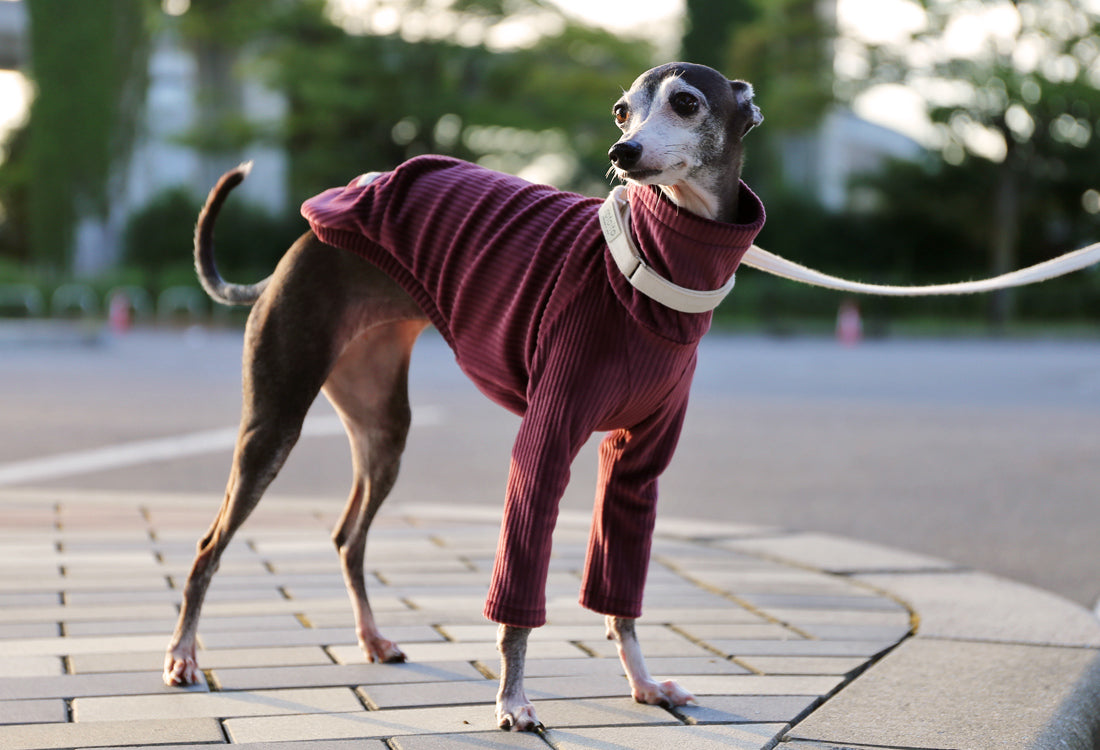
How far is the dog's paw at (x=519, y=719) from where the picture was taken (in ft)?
8.59

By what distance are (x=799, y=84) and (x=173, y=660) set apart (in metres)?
28.5

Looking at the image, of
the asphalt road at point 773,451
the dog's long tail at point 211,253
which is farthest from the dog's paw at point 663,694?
the asphalt road at point 773,451

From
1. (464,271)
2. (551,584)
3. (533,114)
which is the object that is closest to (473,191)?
(464,271)

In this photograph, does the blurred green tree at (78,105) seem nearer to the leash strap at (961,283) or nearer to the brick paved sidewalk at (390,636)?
the brick paved sidewalk at (390,636)

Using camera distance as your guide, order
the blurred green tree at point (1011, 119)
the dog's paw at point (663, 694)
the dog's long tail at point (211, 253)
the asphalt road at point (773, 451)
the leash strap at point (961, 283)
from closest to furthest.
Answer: the dog's paw at point (663, 694) → the leash strap at point (961, 283) → the dog's long tail at point (211, 253) → the asphalt road at point (773, 451) → the blurred green tree at point (1011, 119)

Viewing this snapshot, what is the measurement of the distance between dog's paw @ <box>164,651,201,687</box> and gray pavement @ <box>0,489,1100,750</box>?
4 centimetres

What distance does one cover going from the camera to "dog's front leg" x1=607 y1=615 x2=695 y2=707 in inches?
112

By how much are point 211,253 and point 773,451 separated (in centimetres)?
517

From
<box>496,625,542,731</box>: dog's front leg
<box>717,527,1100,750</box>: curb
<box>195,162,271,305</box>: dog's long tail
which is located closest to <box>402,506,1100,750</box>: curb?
<box>717,527,1100,750</box>: curb

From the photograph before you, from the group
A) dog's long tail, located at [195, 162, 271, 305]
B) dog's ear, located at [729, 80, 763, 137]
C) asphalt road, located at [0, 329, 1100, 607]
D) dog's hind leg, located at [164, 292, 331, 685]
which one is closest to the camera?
dog's ear, located at [729, 80, 763, 137]

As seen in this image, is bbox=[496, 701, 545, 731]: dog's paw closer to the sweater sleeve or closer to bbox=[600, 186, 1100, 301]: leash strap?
the sweater sleeve

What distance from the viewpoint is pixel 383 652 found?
3154 millimetres

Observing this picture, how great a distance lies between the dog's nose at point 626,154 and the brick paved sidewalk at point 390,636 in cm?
117

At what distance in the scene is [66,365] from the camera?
1465 centimetres
